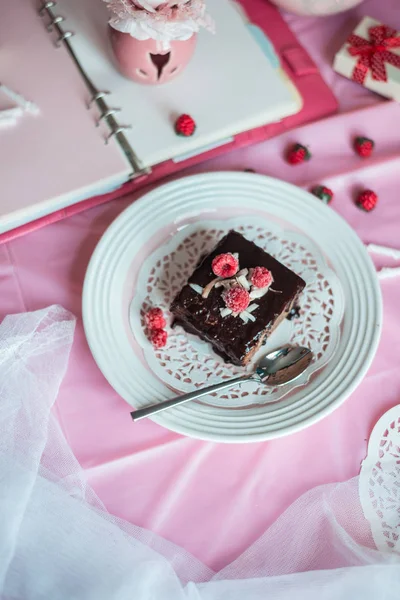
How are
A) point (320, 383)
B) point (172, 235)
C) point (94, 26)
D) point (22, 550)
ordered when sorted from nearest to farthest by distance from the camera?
point (22, 550), point (320, 383), point (172, 235), point (94, 26)

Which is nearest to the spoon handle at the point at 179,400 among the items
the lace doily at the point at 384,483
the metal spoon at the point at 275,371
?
the metal spoon at the point at 275,371

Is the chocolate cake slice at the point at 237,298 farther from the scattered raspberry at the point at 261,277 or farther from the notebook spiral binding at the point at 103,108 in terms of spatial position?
the notebook spiral binding at the point at 103,108

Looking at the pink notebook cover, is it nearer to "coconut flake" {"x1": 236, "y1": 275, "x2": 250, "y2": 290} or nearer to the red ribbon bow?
the red ribbon bow

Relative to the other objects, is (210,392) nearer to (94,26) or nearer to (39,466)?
(39,466)

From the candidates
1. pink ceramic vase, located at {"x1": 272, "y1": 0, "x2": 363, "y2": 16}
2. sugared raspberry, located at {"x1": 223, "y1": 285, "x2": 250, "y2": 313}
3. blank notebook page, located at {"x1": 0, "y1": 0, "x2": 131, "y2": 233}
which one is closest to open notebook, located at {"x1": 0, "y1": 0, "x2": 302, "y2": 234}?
blank notebook page, located at {"x1": 0, "y1": 0, "x2": 131, "y2": 233}

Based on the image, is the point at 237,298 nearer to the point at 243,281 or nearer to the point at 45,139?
the point at 243,281

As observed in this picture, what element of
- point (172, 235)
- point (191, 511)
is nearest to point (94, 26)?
point (172, 235)

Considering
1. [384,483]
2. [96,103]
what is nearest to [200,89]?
[96,103]
